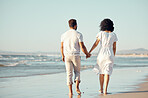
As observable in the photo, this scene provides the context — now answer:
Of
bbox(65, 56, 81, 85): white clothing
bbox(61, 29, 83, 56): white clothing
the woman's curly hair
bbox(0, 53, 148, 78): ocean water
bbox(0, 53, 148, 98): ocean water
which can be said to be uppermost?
the woman's curly hair

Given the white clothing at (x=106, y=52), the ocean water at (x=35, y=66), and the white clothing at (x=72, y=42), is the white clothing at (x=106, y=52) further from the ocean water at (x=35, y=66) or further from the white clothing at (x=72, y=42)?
the ocean water at (x=35, y=66)

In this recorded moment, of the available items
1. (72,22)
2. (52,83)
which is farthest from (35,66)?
(72,22)

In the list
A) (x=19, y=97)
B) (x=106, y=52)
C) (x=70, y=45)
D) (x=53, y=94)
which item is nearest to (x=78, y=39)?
(x=70, y=45)

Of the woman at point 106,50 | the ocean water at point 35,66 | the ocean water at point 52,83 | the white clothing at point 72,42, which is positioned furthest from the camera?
the ocean water at point 35,66

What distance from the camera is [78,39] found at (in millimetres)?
5414

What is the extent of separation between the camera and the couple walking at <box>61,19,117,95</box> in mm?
5434

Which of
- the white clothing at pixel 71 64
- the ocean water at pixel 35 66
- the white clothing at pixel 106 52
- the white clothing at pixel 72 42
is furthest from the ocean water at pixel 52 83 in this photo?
the white clothing at pixel 72 42

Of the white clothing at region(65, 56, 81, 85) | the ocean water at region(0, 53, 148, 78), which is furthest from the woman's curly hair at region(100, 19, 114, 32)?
the ocean water at region(0, 53, 148, 78)

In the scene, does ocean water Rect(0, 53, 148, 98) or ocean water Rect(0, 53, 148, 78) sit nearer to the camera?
ocean water Rect(0, 53, 148, 98)

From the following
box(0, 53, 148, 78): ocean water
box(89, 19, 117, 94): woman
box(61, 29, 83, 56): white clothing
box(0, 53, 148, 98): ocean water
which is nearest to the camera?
box(61, 29, 83, 56): white clothing

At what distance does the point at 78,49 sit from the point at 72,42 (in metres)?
0.21

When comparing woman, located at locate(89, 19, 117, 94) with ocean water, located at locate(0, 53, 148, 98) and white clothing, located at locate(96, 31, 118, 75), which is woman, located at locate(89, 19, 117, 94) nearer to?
white clothing, located at locate(96, 31, 118, 75)

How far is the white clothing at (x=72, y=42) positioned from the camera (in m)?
5.42

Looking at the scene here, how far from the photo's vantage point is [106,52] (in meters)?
5.56
